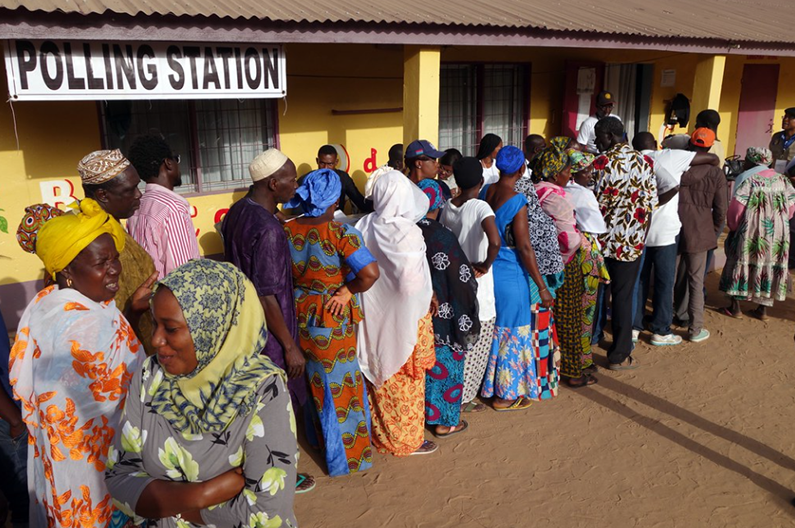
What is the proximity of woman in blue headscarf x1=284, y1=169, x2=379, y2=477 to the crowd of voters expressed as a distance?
0.01 meters

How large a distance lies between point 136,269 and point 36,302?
0.52m

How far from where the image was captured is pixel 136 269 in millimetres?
2797

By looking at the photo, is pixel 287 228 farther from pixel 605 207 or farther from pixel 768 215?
pixel 768 215

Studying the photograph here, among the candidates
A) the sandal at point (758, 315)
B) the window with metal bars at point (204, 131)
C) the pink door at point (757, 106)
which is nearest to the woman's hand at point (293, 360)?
the window with metal bars at point (204, 131)

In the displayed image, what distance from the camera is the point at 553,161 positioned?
4395 millimetres

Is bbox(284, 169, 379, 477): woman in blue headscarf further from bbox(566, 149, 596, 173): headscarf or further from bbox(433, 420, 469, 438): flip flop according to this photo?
bbox(566, 149, 596, 173): headscarf

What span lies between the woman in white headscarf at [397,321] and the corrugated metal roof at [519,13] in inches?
79.5

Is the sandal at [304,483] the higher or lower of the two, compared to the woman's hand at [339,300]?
lower

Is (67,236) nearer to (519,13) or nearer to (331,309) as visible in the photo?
(331,309)

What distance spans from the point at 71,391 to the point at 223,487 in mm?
874

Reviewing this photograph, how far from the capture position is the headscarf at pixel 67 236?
2254mm

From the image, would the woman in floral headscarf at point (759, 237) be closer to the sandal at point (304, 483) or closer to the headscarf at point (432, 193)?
the headscarf at point (432, 193)

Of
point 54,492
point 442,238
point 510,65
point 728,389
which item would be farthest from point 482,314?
point 510,65

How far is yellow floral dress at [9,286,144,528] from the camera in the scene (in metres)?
2.22
